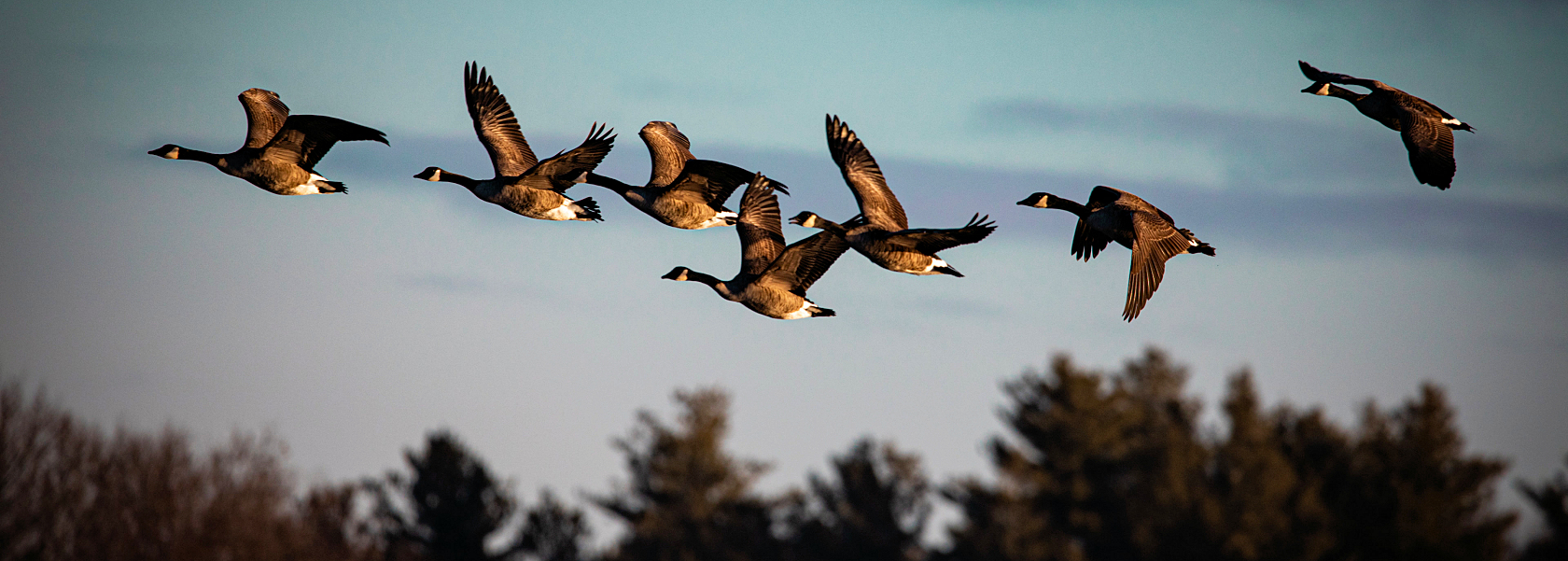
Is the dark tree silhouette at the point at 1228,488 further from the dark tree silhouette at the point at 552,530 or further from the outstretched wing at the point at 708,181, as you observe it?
the outstretched wing at the point at 708,181

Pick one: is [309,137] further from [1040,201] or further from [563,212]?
[1040,201]

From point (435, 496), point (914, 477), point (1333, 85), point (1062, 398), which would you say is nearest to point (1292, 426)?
point (1062, 398)

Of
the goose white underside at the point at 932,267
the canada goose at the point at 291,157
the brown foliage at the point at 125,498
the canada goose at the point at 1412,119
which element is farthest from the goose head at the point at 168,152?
→ the brown foliage at the point at 125,498

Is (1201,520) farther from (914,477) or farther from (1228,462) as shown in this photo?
(914,477)

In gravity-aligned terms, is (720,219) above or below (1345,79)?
below

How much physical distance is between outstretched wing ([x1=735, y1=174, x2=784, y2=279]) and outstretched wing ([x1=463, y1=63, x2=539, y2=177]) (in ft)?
9.88

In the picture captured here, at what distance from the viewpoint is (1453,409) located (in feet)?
205

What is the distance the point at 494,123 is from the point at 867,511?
57187mm

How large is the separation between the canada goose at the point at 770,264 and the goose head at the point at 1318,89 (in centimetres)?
575

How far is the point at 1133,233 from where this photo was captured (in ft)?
47.8

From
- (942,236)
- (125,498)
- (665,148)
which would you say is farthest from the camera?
(125,498)

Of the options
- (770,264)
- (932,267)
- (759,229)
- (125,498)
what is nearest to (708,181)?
(759,229)

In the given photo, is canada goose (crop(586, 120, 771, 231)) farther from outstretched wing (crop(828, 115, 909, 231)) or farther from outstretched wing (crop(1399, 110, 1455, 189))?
outstretched wing (crop(1399, 110, 1455, 189))

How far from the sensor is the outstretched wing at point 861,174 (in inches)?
603
